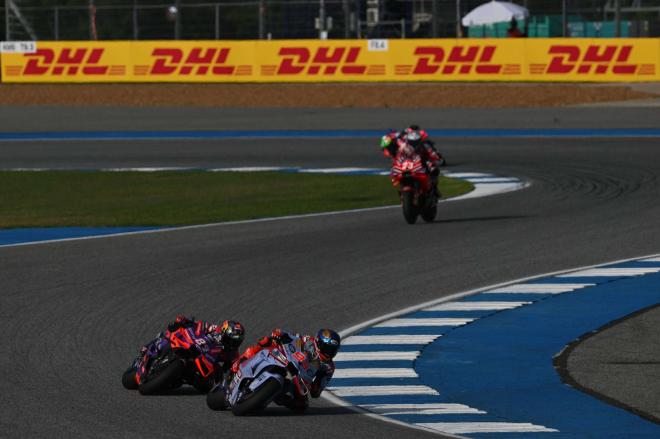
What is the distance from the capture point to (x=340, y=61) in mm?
53031

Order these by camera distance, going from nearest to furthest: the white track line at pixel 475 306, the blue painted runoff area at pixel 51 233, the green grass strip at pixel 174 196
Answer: the white track line at pixel 475 306, the blue painted runoff area at pixel 51 233, the green grass strip at pixel 174 196

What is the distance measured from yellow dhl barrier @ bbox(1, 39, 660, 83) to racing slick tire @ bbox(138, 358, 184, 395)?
129 feet

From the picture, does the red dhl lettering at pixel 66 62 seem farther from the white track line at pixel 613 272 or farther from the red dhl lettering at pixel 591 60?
the white track line at pixel 613 272

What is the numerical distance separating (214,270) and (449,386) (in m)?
6.64

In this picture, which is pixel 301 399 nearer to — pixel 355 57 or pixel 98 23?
pixel 355 57

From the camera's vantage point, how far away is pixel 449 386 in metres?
11.8

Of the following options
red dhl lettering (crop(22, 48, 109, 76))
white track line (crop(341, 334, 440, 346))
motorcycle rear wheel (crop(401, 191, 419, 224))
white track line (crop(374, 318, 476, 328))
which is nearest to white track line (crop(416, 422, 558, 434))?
white track line (crop(341, 334, 440, 346))

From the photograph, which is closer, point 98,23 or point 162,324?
point 162,324

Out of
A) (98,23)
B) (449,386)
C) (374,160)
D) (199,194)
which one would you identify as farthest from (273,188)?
(98,23)

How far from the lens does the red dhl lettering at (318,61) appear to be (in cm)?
5291

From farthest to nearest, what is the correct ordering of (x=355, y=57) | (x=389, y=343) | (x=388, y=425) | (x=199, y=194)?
(x=355, y=57)
(x=199, y=194)
(x=389, y=343)
(x=388, y=425)

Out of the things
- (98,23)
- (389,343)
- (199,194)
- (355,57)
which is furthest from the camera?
(98,23)

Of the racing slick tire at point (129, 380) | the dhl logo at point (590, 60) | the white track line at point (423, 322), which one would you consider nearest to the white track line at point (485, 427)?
the racing slick tire at point (129, 380)

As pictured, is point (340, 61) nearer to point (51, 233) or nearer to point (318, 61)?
point (318, 61)
